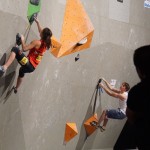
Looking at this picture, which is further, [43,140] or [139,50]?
[43,140]

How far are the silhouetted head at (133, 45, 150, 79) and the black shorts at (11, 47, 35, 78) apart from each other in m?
2.43

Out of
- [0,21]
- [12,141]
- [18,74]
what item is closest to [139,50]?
[0,21]

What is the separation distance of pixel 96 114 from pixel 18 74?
2106 mm

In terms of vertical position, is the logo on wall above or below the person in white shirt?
above

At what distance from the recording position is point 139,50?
1.56 metres

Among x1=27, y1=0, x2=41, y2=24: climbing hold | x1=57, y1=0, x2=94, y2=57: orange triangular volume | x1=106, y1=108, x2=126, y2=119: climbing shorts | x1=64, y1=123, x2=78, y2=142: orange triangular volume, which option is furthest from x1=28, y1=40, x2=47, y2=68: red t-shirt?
x1=106, y1=108, x2=126, y2=119: climbing shorts

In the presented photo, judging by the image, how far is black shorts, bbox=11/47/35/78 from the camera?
3801 mm

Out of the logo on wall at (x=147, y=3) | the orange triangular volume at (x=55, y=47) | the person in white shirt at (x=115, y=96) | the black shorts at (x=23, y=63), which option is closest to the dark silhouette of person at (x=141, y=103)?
the black shorts at (x=23, y=63)

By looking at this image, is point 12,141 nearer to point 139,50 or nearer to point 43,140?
point 43,140

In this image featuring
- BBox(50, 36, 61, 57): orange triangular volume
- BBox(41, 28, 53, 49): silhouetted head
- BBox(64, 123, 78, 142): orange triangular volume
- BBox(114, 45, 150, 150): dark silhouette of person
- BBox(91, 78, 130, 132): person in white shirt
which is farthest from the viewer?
BBox(91, 78, 130, 132): person in white shirt

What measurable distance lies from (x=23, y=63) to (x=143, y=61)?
252 cm

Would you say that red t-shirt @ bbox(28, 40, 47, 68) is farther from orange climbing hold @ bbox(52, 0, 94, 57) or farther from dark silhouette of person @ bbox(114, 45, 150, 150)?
dark silhouette of person @ bbox(114, 45, 150, 150)

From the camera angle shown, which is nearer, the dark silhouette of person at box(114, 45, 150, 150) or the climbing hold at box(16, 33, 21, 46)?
the dark silhouette of person at box(114, 45, 150, 150)

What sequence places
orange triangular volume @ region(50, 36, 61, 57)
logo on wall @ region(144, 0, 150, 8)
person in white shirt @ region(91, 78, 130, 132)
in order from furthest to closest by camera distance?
logo on wall @ region(144, 0, 150, 8), person in white shirt @ region(91, 78, 130, 132), orange triangular volume @ region(50, 36, 61, 57)
